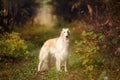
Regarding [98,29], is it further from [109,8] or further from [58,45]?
[58,45]

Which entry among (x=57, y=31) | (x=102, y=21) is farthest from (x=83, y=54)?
(x=57, y=31)

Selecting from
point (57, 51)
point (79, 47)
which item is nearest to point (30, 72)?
point (57, 51)

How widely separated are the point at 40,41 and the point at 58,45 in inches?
337

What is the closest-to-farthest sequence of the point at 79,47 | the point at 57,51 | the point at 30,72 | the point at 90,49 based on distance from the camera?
the point at 90,49
the point at 57,51
the point at 30,72
the point at 79,47

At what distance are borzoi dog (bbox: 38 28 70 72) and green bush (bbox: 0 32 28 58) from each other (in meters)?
2.37

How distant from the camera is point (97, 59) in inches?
507

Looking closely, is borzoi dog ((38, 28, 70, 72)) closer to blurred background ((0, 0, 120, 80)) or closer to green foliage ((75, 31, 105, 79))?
blurred background ((0, 0, 120, 80))

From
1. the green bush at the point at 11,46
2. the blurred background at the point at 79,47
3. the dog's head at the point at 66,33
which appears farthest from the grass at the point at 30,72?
the dog's head at the point at 66,33

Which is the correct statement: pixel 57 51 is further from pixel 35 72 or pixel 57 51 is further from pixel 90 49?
pixel 90 49

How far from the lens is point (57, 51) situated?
44.0ft

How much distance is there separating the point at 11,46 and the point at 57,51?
3099mm

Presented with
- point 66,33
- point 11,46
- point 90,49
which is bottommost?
point 90,49

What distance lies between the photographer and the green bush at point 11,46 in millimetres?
15789

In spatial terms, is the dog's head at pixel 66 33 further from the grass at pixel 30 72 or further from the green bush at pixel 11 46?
the green bush at pixel 11 46
